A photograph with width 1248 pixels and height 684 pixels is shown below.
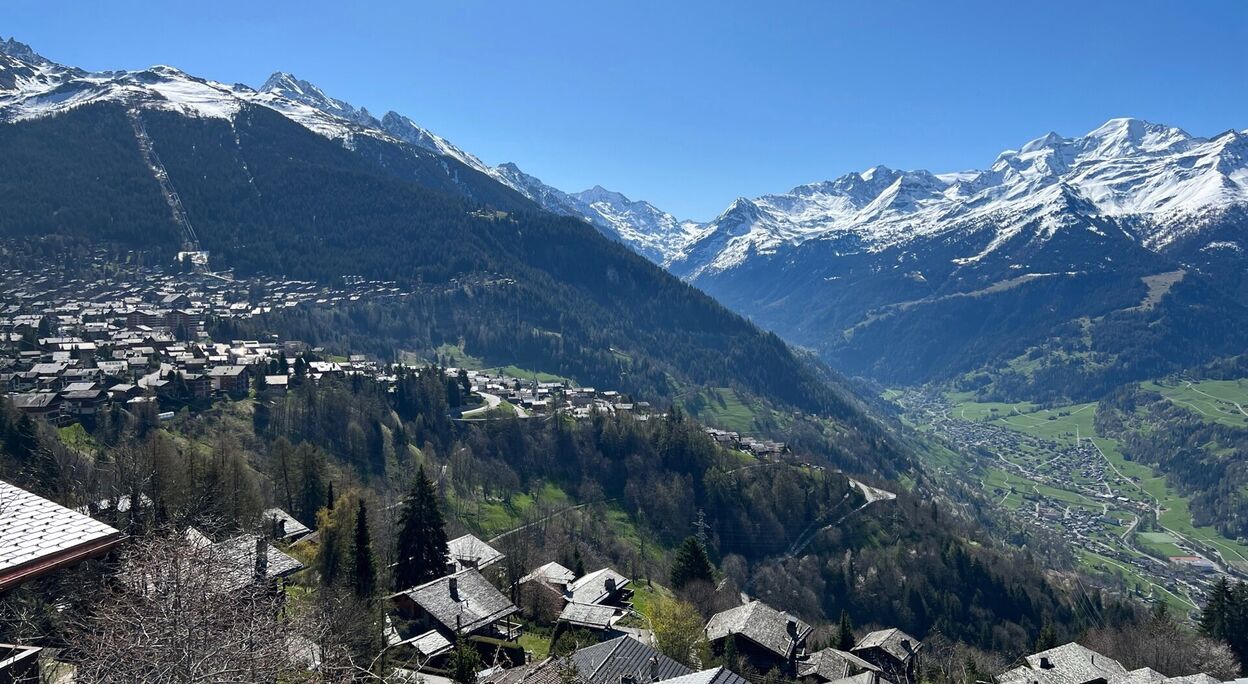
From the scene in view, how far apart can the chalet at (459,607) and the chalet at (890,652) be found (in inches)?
1302

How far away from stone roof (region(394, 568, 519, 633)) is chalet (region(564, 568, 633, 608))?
8.52m

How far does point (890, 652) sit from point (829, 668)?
12561 millimetres

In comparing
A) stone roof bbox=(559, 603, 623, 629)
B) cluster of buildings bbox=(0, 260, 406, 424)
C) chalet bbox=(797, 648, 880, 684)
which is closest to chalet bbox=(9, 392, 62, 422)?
cluster of buildings bbox=(0, 260, 406, 424)

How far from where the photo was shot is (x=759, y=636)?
5941 centimetres

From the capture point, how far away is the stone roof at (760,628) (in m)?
59.2

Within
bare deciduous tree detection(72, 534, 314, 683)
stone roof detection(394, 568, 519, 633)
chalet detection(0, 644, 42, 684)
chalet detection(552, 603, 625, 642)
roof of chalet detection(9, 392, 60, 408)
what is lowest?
chalet detection(552, 603, 625, 642)

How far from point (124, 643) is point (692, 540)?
63.3 m

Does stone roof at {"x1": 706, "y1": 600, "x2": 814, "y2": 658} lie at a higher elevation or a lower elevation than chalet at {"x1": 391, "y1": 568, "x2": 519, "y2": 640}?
lower

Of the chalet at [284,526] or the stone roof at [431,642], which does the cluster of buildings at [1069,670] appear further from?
the chalet at [284,526]

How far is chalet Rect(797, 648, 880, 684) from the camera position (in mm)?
56656

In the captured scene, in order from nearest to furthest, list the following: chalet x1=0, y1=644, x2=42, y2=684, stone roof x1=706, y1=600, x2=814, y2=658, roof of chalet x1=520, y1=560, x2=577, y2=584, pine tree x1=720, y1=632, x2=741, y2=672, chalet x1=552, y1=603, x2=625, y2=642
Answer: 1. chalet x1=0, y1=644, x2=42, y2=684
2. pine tree x1=720, y1=632, x2=741, y2=672
3. chalet x1=552, y1=603, x2=625, y2=642
4. stone roof x1=706, y1=600, x2=814, y2=658
5. roof of chalet x1=520, y1=560, x2=577, y2=584

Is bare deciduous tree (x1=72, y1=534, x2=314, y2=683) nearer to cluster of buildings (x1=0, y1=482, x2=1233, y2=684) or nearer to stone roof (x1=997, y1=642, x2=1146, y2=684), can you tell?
cluster of buildings (x1=0, y1=482, x2=1233, y2=684)

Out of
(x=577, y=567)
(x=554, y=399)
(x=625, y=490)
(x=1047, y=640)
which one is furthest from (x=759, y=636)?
(x=554, y=399)

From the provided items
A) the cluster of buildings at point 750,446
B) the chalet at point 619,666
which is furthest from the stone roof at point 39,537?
the cluster of buildings at point 750,446
